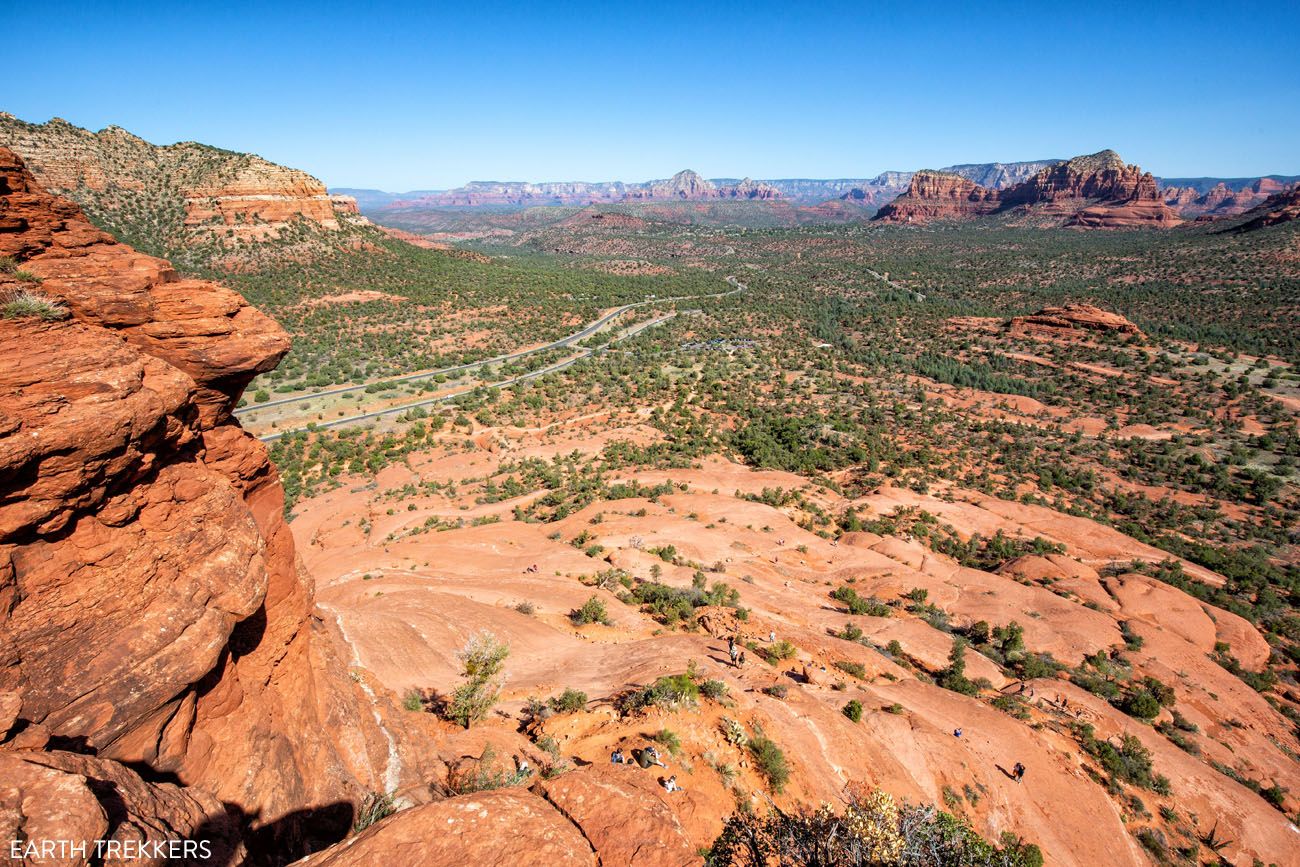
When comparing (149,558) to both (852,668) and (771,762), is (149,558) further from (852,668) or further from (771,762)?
(852,668)

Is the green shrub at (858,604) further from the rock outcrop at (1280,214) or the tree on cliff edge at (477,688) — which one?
the rock outcrop at (1280,214)

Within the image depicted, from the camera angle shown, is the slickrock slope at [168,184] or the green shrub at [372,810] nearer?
the green shrub at [372,810]

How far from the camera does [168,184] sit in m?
74.0

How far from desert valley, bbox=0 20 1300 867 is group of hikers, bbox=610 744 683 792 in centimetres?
6

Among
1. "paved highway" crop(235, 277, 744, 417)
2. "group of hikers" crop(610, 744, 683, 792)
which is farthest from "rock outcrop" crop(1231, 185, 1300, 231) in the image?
"group of hikers" crop(610, 744, 683, 792)

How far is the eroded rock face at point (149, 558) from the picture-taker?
5.55 metres

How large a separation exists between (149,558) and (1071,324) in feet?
289

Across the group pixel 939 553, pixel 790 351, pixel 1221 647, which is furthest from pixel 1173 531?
pixel 790 351

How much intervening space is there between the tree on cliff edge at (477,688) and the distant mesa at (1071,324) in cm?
7920

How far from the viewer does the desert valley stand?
232 inches

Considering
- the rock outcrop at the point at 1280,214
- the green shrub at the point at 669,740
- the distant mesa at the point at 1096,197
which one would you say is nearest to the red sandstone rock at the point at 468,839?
the green shrub at the point at 669,740

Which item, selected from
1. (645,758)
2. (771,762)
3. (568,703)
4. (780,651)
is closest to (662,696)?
(645,758)

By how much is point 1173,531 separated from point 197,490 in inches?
1716

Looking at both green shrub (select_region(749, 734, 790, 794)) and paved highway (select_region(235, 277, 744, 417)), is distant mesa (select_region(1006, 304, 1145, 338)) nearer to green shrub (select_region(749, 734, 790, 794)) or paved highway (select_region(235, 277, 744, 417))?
paved highway (select_region(235, 277, 744, 417))
